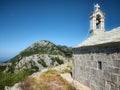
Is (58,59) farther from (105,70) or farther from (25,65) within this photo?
(105,70)

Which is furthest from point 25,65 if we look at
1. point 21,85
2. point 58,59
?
point 21,85

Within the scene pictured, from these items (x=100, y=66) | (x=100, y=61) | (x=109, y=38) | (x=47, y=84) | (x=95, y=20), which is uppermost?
(x=95, y=20)

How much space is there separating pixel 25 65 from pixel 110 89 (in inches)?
2691

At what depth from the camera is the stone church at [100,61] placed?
13570 mm

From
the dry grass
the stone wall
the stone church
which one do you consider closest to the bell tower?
the stone church

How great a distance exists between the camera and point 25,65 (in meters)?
79.2

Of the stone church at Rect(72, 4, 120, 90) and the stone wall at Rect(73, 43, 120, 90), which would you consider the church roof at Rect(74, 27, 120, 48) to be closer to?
the stone church at Rect(72, 4, 120, 90)

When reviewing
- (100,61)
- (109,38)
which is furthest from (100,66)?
(109,38)

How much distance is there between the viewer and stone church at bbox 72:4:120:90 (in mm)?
13570

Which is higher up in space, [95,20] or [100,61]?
[95,20]

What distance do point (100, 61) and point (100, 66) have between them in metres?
0.53

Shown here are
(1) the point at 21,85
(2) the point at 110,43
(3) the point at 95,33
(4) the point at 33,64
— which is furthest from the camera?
(4) the point at 33,64

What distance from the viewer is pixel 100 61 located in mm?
16094

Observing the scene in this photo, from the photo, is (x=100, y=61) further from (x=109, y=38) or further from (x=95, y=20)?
(x=95, y=20)
